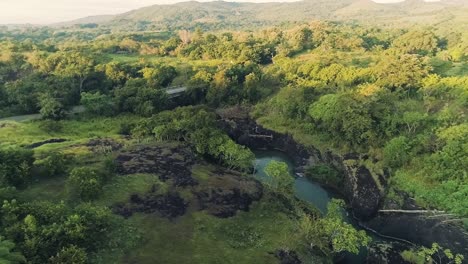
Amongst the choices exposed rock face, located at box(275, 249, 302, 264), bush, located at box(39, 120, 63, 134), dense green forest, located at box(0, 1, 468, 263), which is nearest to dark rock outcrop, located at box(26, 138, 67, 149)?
dense green forest, located at box(0, 1, 468, 263)

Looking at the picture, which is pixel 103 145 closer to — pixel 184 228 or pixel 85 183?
pixel 85 183

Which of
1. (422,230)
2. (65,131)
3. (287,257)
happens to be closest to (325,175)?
(422,230)

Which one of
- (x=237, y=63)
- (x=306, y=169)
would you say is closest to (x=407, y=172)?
(x=306, y=169)

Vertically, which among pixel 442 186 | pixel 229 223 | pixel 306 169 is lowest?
pixel 306 169

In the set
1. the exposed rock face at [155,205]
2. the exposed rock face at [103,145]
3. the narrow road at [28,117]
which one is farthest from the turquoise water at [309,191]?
the narrow road at [28,117]

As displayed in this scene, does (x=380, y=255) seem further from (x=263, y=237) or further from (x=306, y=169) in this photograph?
(x=306, y=169)
